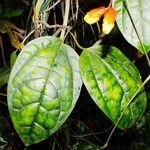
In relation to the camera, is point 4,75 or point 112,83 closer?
point 112,83

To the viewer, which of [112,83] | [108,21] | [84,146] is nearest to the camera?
[108,21]

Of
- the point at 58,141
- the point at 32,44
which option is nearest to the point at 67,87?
the point at 32,44

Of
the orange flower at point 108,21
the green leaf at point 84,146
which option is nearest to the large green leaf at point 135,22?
the orange flower at point 108,21

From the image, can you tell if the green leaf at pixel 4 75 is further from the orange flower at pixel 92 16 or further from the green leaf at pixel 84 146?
the green leaf at pixel 84 146

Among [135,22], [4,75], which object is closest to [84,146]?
[4,75]

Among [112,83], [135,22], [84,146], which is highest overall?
[135,22]

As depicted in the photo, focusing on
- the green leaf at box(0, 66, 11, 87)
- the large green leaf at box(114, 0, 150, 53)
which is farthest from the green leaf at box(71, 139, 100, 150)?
the large green leaf at box(114, 0, 150, 53)

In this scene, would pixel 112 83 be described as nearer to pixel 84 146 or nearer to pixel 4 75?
pixel 4 75

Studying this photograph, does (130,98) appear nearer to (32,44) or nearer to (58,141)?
(32,44)
